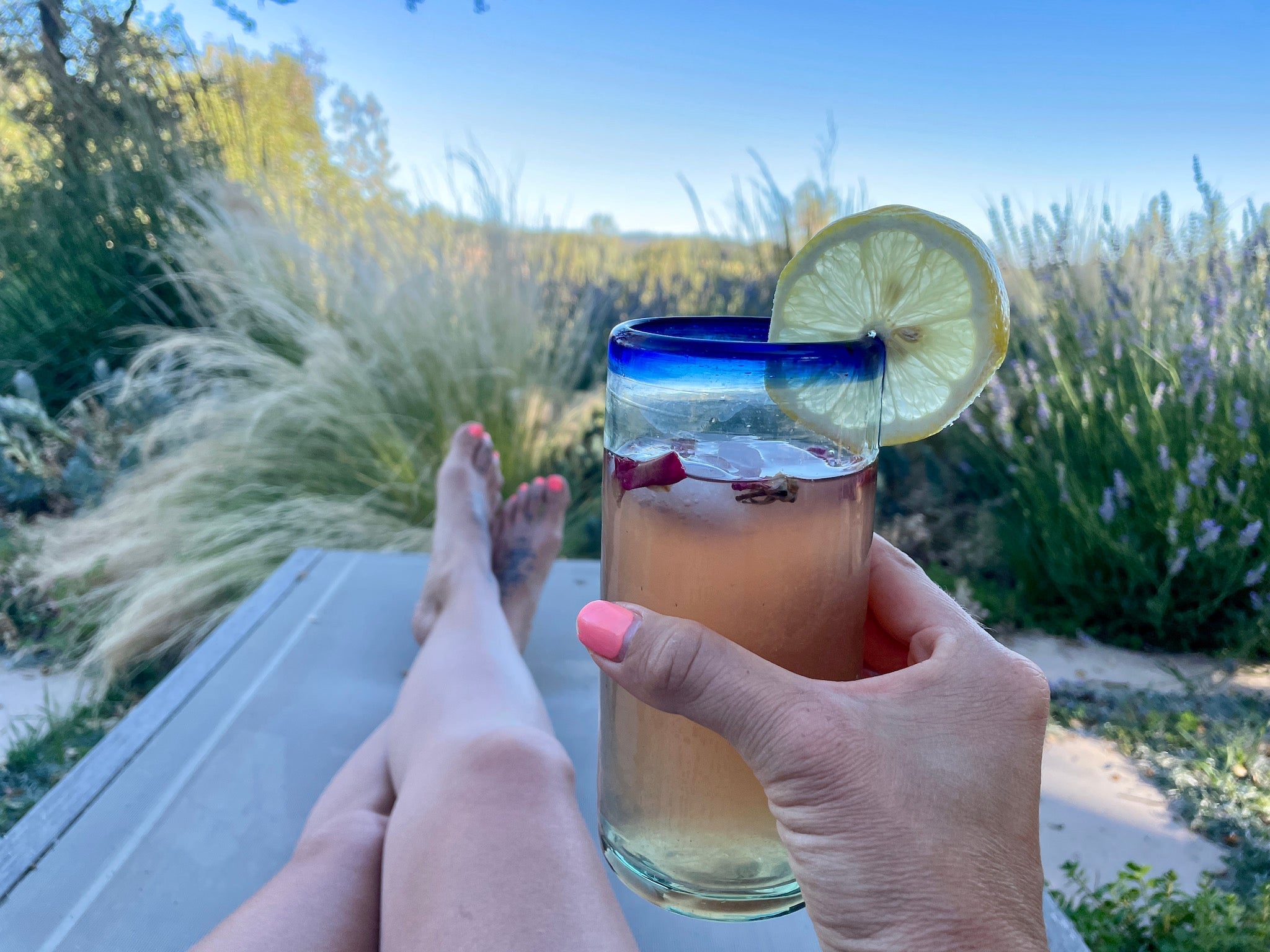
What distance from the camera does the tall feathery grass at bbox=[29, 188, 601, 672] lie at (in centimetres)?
277

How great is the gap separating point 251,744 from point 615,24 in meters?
5.74

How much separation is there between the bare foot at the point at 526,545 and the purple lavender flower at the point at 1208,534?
184cm

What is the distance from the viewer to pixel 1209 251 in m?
2.83

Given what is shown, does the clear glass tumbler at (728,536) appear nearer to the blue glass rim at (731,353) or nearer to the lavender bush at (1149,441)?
the blue glass rim at (731,353)

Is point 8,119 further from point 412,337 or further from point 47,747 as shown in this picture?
point 47,747

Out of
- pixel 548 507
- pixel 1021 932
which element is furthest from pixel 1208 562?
pixel 1021 932

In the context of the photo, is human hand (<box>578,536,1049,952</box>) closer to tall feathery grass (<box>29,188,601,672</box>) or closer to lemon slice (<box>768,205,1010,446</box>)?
lemon slice (<box>768,205,1010,446</box>)

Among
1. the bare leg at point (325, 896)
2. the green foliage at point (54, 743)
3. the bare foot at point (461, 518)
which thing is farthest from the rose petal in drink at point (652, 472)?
the green foliage at point (54, 743)

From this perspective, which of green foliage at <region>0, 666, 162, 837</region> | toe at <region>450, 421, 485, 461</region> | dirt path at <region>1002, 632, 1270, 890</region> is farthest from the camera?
toe at <region>450, 421, 485, 461</region>

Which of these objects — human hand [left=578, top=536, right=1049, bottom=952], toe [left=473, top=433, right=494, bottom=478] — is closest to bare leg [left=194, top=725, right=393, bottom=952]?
human hand [left=578, top=536, right=1049, bottom=952]

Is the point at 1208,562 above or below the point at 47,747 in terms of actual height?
above

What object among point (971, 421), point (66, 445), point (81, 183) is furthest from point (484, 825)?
point (81, 183)

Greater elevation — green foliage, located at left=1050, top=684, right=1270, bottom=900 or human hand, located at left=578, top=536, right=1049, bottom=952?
human hand, located at left=578, top=536, right=1049, bottom=952

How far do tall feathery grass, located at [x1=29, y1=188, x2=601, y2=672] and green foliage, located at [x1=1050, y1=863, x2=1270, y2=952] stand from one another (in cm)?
216
